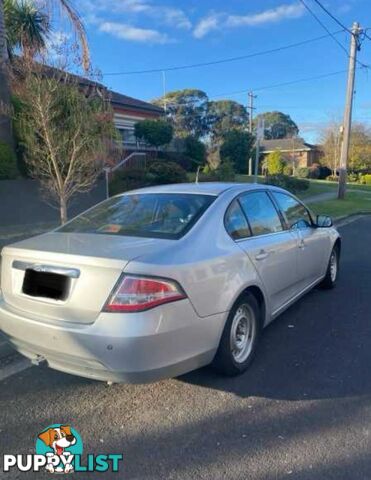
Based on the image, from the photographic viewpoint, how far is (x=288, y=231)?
14.6 ft

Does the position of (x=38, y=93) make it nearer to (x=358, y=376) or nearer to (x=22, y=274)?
(x=22, y=274)

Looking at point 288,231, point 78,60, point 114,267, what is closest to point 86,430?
point 114,267

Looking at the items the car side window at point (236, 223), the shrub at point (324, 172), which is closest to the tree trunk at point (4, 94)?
the car side window at point (236, 223)

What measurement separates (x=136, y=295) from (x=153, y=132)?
18.7 metres

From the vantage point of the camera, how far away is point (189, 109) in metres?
65.9

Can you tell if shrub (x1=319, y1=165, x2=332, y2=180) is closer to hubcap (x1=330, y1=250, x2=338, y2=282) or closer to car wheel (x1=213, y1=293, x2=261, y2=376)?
hubcap (x1=330, y1=250, x2=338, y2=282)

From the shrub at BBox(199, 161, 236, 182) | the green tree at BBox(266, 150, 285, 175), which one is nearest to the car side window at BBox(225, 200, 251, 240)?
the shrub at BBox(199, 161, 236, 182)

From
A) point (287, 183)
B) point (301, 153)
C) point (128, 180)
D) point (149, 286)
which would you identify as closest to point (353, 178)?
point (301, 153)

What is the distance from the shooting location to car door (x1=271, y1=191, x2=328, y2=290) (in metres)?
4.63

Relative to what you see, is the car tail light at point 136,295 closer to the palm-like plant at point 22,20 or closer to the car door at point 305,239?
the car door at point 305,239

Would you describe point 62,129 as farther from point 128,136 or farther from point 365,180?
point 365,180

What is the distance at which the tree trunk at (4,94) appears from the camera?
9.65 metres

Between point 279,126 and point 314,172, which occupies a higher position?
point 279,126

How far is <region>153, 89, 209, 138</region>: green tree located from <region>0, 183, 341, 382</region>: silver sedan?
61292 millimetres
